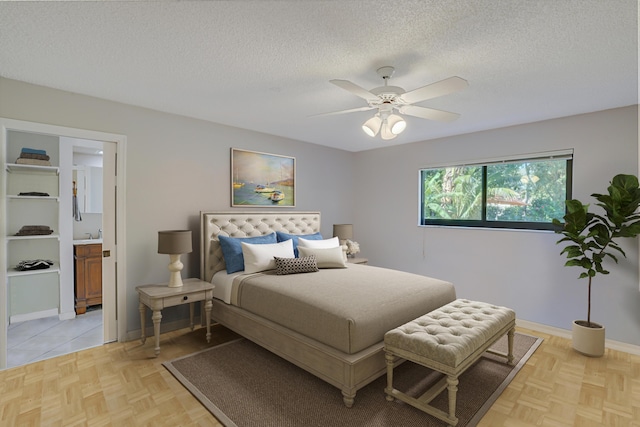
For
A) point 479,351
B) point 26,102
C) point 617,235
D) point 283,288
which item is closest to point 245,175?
point 283,288

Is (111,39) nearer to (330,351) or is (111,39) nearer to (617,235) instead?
(330,351)

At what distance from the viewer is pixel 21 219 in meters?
3.71

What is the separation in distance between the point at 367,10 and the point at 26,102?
9.51ft

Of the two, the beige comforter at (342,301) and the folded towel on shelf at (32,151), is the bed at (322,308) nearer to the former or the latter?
the beige comforter at (342,301)

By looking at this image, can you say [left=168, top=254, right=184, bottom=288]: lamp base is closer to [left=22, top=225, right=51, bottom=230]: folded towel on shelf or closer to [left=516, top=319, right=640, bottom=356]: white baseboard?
[left=22, top=225, right=51, bottom=230]: folded towel on shelf

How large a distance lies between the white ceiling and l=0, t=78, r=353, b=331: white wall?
16 centimetres

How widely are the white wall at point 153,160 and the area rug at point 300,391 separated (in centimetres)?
114

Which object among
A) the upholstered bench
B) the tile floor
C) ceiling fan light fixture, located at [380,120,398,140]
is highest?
ceiling fan light fixture, located at [380,120,398,140]

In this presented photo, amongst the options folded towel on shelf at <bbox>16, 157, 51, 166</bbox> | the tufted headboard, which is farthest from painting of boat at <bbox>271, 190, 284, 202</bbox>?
folded towel on shelf at <bbox>16, 157, 51, 166</bbox>

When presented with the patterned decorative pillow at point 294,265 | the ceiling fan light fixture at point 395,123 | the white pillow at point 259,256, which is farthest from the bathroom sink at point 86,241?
the ceiling fan light fixture at point 395,123

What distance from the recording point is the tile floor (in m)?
2.89

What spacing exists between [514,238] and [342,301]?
2598 mm

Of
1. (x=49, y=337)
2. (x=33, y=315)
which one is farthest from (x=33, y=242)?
(x=49, y=337)

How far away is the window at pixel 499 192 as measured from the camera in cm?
362
